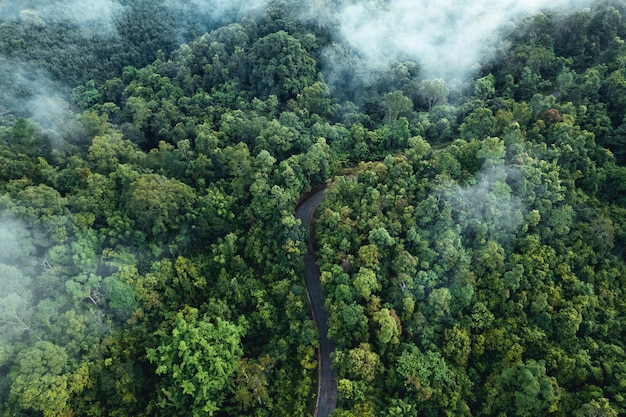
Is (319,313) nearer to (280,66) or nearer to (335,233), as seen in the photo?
(335,233)

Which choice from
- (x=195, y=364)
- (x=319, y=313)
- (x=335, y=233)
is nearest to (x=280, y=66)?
(x=335, y=233)

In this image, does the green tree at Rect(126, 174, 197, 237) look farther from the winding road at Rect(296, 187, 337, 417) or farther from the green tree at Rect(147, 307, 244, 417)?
the winding road at Rect(296, 187, 337, 417)

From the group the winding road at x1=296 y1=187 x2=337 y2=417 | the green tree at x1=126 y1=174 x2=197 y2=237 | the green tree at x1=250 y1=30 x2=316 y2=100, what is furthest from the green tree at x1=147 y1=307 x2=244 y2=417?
the green tree at x1=250 y1=30 x2=316 y2=100

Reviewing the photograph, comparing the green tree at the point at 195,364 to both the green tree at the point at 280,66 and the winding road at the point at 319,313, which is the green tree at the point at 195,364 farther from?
the green tree at the point at 280,66

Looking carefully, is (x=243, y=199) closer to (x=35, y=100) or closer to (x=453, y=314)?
(x=453, y=314)

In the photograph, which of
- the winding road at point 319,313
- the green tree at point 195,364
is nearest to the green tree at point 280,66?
the winding road at point 319,313
